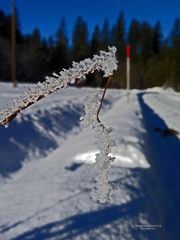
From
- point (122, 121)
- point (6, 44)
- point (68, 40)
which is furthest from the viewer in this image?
point (68, 40)

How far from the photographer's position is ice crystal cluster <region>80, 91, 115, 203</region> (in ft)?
3.97

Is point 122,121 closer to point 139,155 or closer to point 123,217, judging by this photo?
point 139,155

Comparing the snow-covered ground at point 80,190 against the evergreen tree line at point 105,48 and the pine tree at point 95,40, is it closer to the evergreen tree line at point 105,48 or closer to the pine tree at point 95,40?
the evergreen tree line at point 105,48

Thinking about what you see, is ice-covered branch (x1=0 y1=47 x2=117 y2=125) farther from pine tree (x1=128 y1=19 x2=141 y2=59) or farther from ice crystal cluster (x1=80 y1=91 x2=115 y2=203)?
pine tree (x1=128 y1=19 x2=141 y2=59)

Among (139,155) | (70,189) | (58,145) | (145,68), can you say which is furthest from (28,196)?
(145,68)

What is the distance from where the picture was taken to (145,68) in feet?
76.8

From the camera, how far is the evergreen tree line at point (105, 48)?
76.5 ft

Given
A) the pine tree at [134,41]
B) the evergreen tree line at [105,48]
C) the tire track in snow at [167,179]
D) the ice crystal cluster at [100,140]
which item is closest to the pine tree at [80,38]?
the evergreen tree line at [105,48]

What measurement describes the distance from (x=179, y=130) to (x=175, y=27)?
35.3 m

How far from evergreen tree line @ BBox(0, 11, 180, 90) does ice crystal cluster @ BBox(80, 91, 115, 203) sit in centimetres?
16

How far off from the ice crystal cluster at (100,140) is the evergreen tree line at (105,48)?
165 mm

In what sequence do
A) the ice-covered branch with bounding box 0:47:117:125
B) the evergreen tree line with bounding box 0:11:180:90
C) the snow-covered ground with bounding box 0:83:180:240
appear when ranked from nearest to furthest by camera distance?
1. the ice-covered branch with bounding box 0:47:117:125
2. the snow-covered ground with bounding box 0:83:180:240
3. the evergreen tree line with bounding box 0:11:180:90

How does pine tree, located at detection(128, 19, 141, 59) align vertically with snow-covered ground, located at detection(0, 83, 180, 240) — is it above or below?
above

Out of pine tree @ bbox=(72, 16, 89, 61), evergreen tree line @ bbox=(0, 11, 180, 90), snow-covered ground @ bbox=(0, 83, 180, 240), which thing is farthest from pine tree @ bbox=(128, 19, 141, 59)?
pine tree @ bbox=(72, 16, 89, 61)
